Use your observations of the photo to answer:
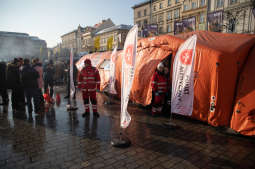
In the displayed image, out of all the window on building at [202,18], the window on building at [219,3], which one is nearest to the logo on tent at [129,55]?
the window on building at [219,3]

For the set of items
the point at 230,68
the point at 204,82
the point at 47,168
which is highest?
the point at 230,68

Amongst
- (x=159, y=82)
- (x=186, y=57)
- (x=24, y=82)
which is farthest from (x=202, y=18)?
(x=24, y=82)

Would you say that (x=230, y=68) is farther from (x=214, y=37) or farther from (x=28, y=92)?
(x=28, y=92)

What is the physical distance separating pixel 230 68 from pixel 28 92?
7.15 m

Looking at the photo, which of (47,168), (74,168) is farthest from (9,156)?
(74,168)

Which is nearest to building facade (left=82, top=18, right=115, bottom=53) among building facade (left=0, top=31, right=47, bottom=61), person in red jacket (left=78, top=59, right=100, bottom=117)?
building facade (left=0, top=31, right=47, bottom=61)

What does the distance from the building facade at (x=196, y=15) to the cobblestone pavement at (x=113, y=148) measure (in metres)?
14.3

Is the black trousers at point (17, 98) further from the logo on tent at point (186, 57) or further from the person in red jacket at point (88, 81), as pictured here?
the logo on tent at point (186, 57)

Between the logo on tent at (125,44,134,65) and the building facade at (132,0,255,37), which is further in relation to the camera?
the building facade at (132,0,255,37)

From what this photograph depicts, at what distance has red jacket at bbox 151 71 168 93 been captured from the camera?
5.96 meters

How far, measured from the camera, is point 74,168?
3.02 metres

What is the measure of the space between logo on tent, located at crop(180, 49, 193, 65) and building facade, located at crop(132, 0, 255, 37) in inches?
529

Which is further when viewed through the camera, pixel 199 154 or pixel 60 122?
pixel 60 122

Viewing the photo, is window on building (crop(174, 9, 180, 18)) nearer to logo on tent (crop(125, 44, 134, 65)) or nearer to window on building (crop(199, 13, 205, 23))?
window on building (crop(199, 13, 205, 23))
